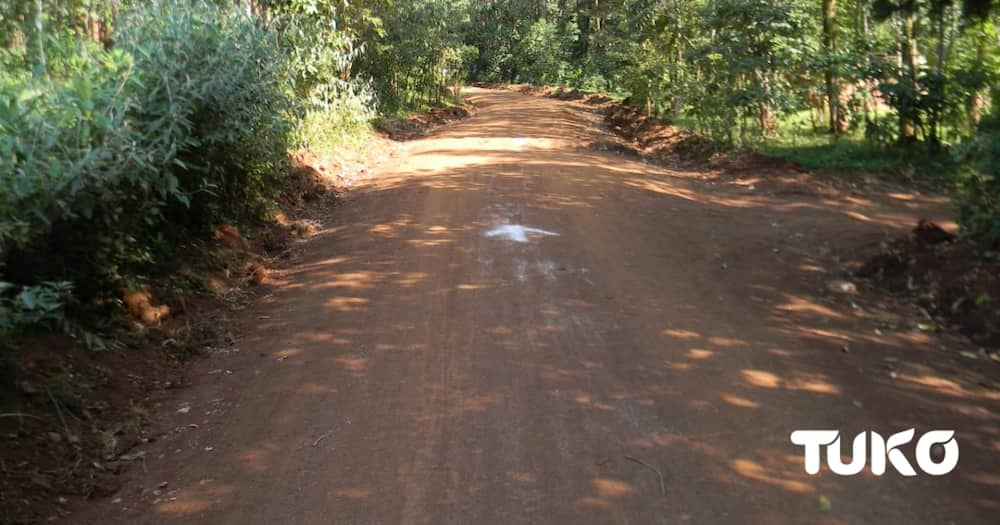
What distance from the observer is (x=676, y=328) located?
265 inches

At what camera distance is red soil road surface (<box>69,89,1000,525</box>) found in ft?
14.1

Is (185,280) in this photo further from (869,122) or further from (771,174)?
(869,122)

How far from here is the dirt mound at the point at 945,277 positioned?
22.3 feet

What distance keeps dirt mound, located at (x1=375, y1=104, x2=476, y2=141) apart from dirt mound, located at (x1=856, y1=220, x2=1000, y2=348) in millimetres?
14820

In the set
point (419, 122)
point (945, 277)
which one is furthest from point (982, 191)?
point (419, 122)

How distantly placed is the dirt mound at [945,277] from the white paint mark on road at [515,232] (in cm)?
374

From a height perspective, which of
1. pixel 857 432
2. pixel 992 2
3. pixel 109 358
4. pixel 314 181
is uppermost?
pixel 992 2

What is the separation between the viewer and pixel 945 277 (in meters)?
7.61

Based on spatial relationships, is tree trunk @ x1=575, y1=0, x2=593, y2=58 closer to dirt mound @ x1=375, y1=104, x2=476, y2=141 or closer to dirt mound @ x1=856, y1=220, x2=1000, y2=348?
dirt mound @ x1=375, y1=104, x2=476, y2=141

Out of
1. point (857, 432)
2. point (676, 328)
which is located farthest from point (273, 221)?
point (857, 432)

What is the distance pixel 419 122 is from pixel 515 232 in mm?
15844

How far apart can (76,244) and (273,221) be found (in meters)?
4.65

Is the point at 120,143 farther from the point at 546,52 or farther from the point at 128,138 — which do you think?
the point at 546,52

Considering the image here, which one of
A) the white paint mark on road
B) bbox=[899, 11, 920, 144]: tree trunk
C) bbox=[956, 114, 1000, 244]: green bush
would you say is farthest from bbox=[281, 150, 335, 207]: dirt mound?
bbox=[899, 11, 920, 144]: tree trunk
